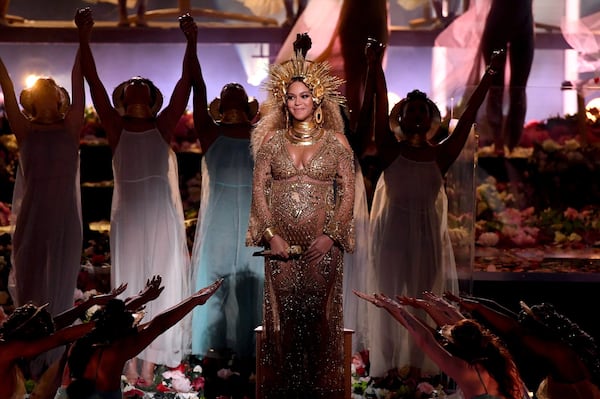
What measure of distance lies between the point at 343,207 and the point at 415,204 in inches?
47.7

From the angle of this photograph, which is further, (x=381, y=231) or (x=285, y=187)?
(x=381, y=231)

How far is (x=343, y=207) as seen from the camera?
4.40 m

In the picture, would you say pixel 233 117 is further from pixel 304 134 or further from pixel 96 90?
pixel 304 134

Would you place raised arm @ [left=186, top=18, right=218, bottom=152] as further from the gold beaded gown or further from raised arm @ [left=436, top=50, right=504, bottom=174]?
raised arm @ [left=436, top=50, right=504, bottom=174]

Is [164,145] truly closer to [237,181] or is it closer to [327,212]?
[237,181]

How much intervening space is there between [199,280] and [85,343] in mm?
1592

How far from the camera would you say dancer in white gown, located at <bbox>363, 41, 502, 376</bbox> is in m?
5.52

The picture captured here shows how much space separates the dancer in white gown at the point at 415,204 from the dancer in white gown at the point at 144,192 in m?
1.18

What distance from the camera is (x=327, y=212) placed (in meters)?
4.45

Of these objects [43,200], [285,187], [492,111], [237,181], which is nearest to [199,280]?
[237,181]

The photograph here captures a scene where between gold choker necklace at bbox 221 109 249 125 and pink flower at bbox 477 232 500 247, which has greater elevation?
gold choker necklace at bbox 221 109 249 125

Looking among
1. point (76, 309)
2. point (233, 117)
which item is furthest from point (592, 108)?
point (76, 309)

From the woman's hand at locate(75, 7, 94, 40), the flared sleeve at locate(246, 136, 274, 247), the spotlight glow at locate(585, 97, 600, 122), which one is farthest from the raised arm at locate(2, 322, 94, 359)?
the spotlight glow at locate(585, 97, 600, 122)

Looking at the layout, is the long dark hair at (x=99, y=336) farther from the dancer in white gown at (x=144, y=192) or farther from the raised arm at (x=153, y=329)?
the dancer in white gown at (x=144, y=192)
